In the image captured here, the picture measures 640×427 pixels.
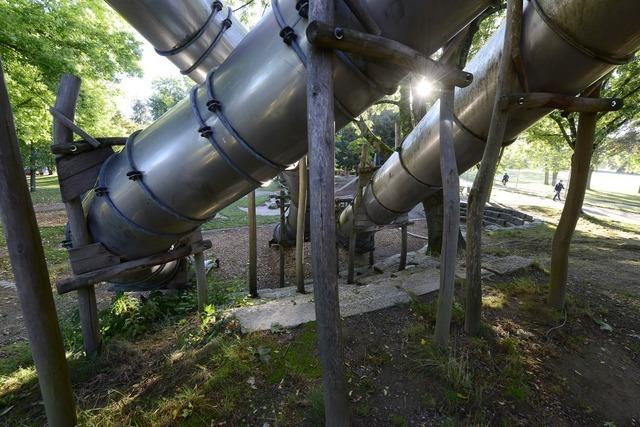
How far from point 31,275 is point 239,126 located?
63.4 inches

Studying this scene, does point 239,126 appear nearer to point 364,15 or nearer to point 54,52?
point 364,15

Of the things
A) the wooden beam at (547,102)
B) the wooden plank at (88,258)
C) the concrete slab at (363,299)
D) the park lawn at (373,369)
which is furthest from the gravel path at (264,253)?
the wooden beam at (547,102)

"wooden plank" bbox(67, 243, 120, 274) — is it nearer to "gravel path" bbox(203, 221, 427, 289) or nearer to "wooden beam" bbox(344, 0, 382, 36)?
"wooden beam" bbox(344, 0, 382, 36)

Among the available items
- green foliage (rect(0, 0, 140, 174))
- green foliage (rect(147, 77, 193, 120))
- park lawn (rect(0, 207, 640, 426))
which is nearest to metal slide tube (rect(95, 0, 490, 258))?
park lawn (rect(0, 207, 640, 426))

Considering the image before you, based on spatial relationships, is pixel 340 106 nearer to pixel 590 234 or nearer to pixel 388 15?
pixel 388 15

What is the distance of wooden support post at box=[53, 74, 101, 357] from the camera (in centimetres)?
266

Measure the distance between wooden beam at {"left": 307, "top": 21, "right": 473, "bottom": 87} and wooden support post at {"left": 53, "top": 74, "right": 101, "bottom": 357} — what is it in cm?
255

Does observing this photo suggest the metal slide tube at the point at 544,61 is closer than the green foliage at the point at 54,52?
Yes

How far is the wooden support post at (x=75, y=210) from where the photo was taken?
2.66 meters

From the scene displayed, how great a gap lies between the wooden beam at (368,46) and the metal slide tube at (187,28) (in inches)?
67.4

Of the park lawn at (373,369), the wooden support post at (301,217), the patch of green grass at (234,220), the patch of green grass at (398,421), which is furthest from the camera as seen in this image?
the patch of green grass at (234,220)

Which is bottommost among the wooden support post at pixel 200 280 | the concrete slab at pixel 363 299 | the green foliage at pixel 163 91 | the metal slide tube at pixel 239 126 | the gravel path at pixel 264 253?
the gravel path at pixel 264 253

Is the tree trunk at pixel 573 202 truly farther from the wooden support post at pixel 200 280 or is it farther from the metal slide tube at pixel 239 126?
the wooden support post at pixel 200 280

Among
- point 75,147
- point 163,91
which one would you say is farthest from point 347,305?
point 163,91
